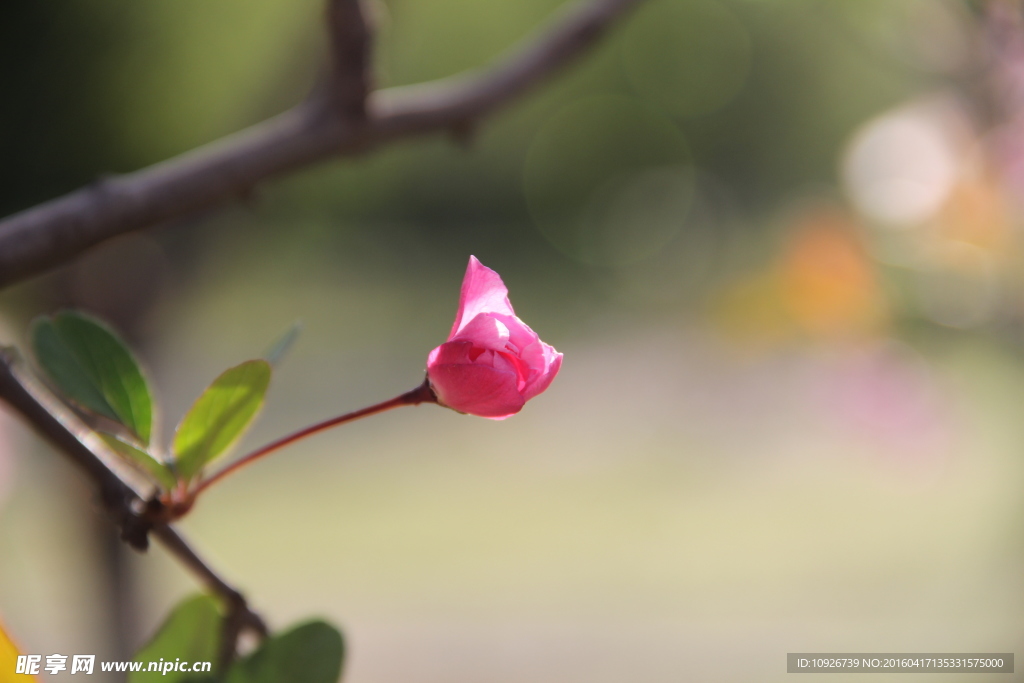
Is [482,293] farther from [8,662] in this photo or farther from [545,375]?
[8,662]

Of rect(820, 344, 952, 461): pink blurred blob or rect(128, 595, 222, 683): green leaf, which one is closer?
rect(128, 595, 222, 683): green leaf

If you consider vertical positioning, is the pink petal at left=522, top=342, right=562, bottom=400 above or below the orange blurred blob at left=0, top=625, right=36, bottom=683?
above

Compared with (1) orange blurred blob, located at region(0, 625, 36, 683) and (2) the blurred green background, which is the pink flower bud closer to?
(1) orange blurred blob, located at region(0, 625, 36, 683)

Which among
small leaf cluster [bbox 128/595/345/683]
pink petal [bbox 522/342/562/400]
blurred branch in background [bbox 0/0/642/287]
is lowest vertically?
small leaf cluster [bbox 128/595/345/683]

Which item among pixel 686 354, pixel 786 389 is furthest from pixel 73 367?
pixel 686 354

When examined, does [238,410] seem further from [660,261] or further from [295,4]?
[660,261]

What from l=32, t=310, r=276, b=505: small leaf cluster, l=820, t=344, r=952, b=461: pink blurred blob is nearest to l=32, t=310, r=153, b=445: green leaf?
l=32, t=310, r=276, b=505: small leaf cluster

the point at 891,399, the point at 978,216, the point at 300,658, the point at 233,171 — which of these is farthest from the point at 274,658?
the point at 891,399

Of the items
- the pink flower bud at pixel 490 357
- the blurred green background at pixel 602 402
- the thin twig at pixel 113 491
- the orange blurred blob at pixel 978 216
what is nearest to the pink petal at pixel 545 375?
the pink flower bud at pixel 490 357
